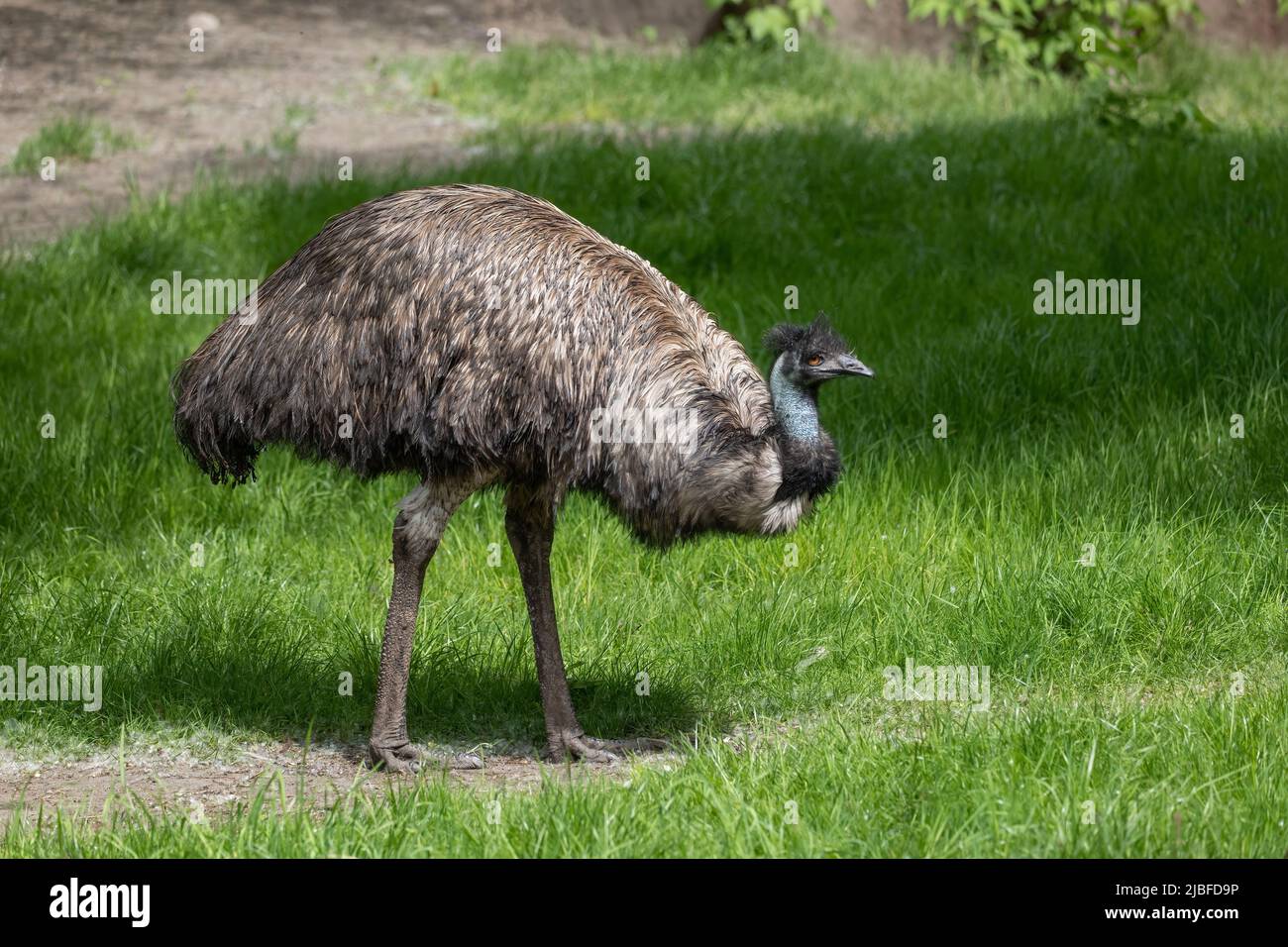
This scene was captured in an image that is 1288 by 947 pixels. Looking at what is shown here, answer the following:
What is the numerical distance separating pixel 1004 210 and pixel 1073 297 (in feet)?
4.07

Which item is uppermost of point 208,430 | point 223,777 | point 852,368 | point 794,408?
point 852,368

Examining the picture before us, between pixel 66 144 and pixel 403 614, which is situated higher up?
pixel 66 144

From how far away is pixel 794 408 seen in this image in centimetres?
493

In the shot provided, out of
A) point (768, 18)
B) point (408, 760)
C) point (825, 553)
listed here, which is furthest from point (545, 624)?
point (768, 18)

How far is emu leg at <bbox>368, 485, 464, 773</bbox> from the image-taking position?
5211mm

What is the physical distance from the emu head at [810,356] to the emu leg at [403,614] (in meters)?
1.05

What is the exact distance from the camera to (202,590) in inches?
254

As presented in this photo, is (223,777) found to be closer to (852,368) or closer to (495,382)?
(495,382)

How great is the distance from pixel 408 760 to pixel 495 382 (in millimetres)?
1217

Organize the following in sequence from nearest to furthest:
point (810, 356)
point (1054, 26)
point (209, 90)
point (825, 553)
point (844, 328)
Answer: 1. point (810, 356)
2. point (825, 553)
3. point (844, 328)
4. point (209, 90)
5. point (1054, 26)

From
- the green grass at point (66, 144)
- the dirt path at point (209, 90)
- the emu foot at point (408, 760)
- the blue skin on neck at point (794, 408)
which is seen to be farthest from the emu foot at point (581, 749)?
the green grass at point (66, 144)

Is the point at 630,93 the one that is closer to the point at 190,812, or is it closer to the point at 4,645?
the point at 4,645

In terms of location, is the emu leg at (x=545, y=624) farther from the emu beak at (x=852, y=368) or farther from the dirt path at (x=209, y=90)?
the dirt path at (x=209, y=90)

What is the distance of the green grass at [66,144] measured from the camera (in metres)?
10.6
